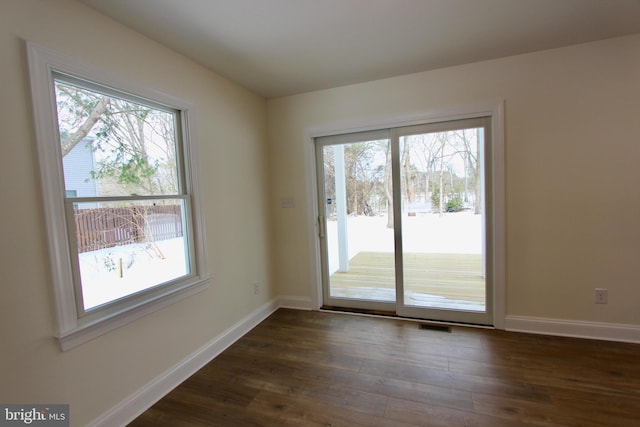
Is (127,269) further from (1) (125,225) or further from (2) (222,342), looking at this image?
(2) (222,342)

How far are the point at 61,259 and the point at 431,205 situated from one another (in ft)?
9.74

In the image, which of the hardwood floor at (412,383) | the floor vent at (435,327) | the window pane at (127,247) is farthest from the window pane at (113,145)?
the floor vent at (435,327)

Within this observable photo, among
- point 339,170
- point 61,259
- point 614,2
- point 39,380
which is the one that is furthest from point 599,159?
point 39,380

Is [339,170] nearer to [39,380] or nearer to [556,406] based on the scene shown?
[556,406]

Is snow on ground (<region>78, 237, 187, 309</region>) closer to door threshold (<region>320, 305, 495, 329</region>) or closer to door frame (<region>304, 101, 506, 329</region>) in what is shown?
door threshold (<region>320, 305, 495, 329</region>)

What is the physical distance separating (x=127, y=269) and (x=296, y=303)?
6.63ft

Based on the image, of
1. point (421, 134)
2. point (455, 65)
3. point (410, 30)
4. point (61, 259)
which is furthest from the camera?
point (421, 134)

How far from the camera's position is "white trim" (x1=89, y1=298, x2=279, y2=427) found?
5.68 feet

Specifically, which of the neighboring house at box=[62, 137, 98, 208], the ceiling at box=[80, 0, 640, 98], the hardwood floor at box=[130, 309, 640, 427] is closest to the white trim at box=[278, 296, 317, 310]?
the hardwood floor at box=[130, 309, 640, 427]

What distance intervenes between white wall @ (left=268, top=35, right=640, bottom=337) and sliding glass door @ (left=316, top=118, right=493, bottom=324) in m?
0.25

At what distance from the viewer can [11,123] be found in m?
1.33

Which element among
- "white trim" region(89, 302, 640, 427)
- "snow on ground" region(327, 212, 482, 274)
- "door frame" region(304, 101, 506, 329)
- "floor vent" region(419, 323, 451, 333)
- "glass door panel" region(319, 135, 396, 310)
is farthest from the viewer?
"glass door panel" region(319, 135, 396, 310)

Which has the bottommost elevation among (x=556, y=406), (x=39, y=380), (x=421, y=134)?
(x=556, y=406)

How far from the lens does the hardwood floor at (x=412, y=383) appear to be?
1.71 metres
